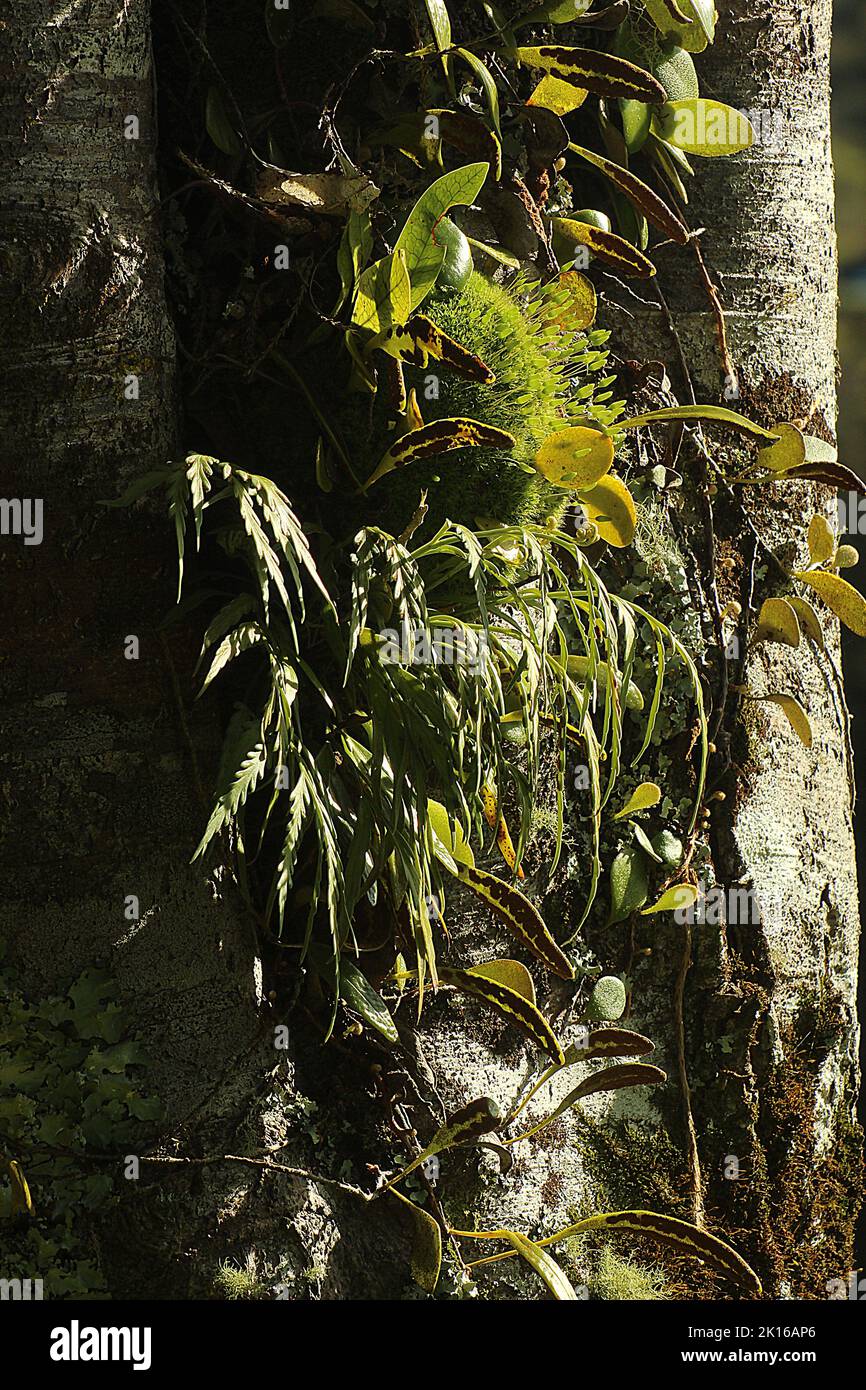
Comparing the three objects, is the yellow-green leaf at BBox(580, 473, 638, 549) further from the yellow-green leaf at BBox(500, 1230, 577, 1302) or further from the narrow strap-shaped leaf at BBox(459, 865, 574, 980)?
the yellow-green leaf at BBox(500, 1230, 577, 1302)

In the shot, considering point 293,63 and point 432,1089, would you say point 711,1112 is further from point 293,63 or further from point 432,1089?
point 293,63

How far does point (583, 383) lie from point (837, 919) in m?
0.69

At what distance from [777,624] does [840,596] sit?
78mm

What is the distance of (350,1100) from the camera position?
3.81ft

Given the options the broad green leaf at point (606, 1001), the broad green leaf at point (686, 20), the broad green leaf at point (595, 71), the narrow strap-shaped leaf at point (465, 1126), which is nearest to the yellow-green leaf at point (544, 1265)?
the narrow strap-shaped leaf at point (465, 1126)

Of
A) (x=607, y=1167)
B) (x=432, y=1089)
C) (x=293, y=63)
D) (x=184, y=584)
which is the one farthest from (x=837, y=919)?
(x=293, y=63)

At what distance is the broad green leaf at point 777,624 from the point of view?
4.47ft

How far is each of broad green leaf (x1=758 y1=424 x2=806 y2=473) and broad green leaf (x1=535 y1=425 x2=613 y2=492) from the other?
35cm

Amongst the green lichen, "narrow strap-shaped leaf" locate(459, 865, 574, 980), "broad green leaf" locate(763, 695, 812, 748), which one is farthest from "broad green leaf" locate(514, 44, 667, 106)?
"narrow strap-shaped leaf" locate(459, 865, 574, 980)

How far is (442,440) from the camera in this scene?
1044 millimetres

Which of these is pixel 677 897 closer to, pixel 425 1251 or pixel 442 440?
pixel 425 1251

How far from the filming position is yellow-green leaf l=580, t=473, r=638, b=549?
1141 mm

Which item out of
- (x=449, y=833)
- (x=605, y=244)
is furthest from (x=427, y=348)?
(x=449, y=833)
